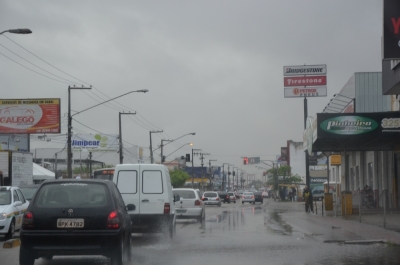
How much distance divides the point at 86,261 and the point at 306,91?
40829 mm

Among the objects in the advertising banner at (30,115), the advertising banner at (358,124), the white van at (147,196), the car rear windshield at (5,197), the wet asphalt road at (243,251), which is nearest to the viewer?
the wet asphalt road at (243,251)

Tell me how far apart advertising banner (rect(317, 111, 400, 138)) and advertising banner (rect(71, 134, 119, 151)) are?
2142 inches

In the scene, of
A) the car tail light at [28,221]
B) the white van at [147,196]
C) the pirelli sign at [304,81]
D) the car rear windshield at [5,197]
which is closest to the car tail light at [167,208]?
the white van at [147,196]

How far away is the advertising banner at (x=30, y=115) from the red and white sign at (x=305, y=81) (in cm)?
1833

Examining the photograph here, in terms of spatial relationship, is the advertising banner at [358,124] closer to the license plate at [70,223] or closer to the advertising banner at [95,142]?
the license plate at [70,223]

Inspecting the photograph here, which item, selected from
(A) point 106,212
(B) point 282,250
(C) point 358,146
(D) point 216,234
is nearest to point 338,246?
(B) point 282,250

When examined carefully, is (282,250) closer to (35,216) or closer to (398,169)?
(35,216)

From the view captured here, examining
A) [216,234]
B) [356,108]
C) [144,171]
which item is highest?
[356,108]

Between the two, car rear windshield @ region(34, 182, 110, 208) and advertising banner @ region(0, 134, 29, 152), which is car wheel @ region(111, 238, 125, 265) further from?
advertising banner @ region(0, 134, 29, 152)

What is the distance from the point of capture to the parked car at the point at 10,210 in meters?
19.0

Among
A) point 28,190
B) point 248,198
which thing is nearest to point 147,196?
point 28,190

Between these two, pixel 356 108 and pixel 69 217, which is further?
pixel 356 108

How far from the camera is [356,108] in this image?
1784 inches

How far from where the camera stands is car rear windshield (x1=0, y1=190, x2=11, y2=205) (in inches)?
788
